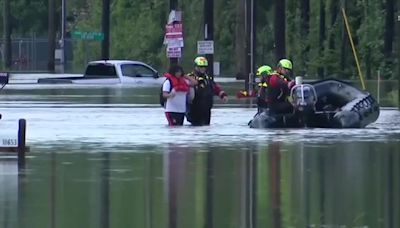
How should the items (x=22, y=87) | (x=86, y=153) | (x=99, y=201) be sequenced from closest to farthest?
(x=99, y=201)
(x=86, y=153)
(x=22, y=87)

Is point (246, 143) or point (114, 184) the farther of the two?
point (246, 143)

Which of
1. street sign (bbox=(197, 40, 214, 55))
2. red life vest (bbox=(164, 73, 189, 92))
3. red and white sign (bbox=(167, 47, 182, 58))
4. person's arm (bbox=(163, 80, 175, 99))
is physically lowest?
person's arm (bbox=(163, 80, 175, 99))

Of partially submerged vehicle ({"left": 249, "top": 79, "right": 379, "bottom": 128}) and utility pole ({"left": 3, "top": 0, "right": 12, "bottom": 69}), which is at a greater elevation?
utility pole ({"left": 3, "top": 0, "right": 12, "bottom": 69})

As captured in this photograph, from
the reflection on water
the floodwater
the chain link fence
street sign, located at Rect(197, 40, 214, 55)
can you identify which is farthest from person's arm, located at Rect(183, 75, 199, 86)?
the chain link fence

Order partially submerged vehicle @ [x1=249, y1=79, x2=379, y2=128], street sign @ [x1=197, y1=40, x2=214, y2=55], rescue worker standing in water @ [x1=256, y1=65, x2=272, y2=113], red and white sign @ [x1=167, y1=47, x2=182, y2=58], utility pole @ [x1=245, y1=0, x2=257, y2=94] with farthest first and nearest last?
1. street sign @ [x1=197, y1=40, x2=214, y2=55]
2. utility pole @ [x1=245, y1=0, x2=257, y2=94]
3. red and white sign @ [x1=167, y1=47, x2=182, y2=58]
4. rescue worker standing in water @ [x1=256, y1=65, x2=272, y2=113]
5. partially submerged vehicle @ [x1=249, y1=79, x2=379, y2=128]

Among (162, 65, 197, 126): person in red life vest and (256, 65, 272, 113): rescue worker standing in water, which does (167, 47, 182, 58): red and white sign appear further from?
(162, 65, 197, 126): person in red life vest

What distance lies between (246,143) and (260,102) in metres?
4.89

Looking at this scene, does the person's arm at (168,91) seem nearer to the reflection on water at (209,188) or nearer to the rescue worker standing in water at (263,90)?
the rescue worker standing in water at (263,90)

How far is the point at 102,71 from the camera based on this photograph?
55781 mm

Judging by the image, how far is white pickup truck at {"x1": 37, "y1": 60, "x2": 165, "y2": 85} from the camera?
53.6 m

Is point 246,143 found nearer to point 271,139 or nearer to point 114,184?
point 271,139

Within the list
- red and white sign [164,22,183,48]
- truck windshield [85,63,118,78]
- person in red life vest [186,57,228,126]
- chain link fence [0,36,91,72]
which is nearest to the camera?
person in red life vest [186,57,228,126]

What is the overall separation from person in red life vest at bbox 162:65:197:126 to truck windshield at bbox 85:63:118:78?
2819cm

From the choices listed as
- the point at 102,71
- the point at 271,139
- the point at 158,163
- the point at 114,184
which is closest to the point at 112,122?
the point at 271,139
